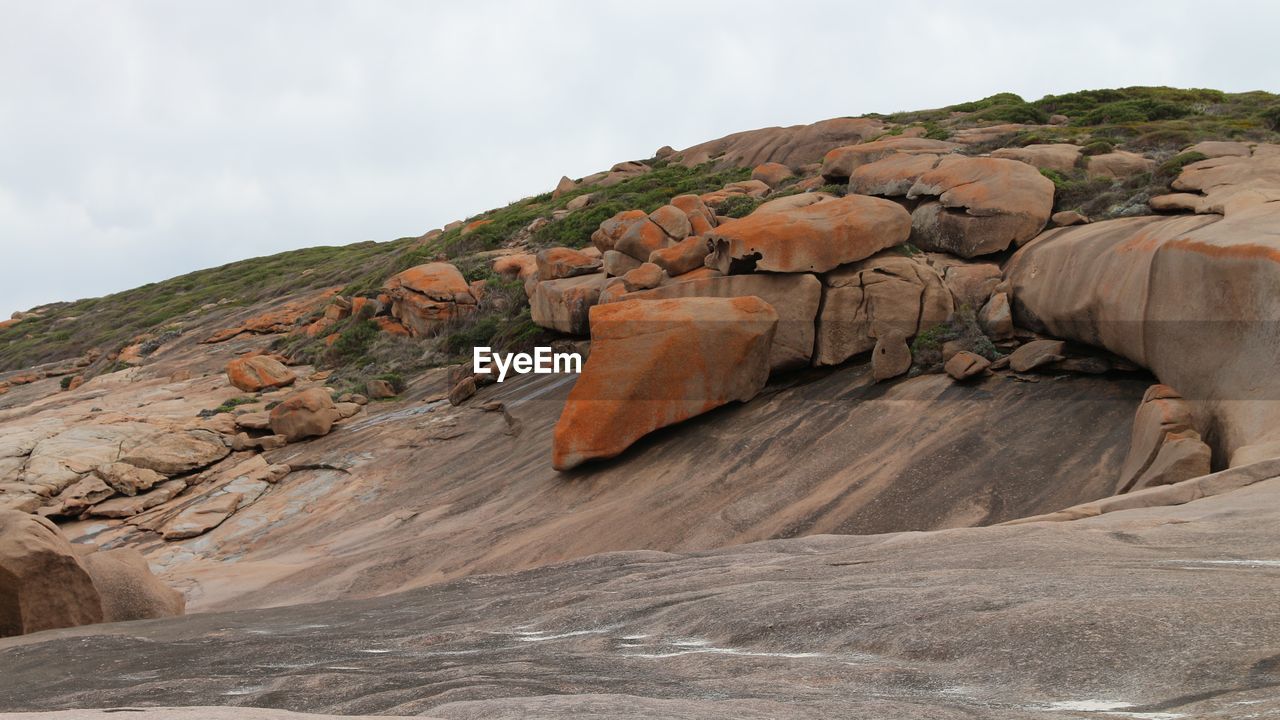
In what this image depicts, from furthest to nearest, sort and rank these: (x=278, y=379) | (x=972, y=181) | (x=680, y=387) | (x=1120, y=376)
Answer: (x=278, y=379)
(x=972, y=181)
(x=680, y=387)
(x=1120, y=376)

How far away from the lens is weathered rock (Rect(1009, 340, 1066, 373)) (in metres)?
14.3

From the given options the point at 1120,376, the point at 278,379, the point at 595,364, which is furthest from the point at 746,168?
the point at 1120,376

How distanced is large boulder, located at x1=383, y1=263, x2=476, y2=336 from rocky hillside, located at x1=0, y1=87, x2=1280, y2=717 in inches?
6.7

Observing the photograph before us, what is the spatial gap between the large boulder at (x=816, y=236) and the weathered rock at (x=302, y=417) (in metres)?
12.0

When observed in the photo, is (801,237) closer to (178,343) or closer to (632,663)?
(632,663)

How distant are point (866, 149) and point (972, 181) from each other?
596 cm

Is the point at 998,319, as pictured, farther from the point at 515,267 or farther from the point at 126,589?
the point at 515,267

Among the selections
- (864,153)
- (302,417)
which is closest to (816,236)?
(864,153)

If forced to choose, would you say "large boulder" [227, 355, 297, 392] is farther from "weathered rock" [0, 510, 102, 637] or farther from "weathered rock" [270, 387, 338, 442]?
"weathered rock" [0, 510, 102, 637]

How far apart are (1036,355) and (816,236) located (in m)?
4.77

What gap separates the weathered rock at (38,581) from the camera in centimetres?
1123

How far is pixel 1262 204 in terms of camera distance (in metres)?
12.4

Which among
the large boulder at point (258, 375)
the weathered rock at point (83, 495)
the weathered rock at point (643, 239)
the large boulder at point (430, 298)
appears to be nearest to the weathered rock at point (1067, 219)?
the weathered rock at point (643, 239)

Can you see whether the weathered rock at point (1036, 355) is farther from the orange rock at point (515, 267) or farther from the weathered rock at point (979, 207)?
the orange rock at point (515, 267)
